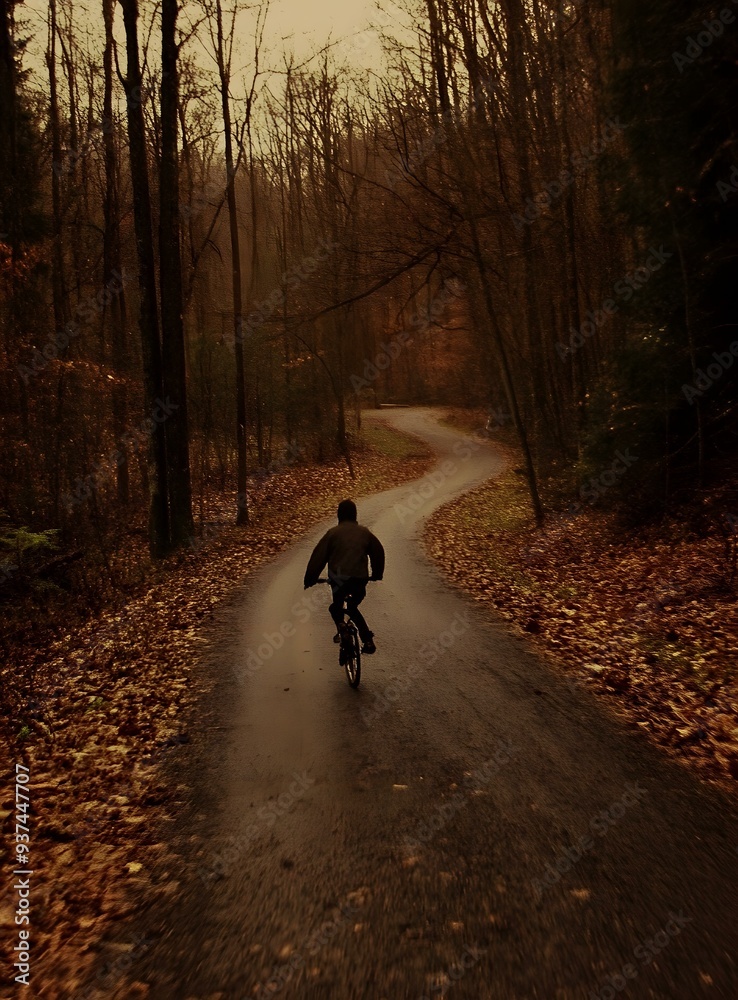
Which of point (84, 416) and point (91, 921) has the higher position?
point (84, 416)

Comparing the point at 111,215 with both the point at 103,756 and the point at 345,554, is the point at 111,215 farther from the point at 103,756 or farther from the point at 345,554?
the point at 103,756

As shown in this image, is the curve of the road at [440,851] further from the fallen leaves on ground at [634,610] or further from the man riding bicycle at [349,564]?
the man riding bicycle at [349,564]

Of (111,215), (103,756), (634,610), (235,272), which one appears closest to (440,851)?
(103,756)

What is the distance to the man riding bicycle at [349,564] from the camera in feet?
25.1

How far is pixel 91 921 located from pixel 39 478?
40.4 ft

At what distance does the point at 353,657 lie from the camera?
7641 mm

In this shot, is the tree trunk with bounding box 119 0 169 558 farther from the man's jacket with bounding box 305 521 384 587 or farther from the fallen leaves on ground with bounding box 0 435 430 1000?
the man's jacket with bounding box 305 521 384 587

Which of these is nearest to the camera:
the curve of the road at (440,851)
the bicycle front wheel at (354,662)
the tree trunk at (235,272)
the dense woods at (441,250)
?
the curve of the road at (440,851)

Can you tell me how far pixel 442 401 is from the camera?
54.1 m

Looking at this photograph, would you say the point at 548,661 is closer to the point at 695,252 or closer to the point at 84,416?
the point at 695,252

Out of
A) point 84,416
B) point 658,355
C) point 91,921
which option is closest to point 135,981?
point 91,921

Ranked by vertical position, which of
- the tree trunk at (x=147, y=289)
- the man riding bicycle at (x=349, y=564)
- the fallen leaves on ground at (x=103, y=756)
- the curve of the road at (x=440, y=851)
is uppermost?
the tree trunk at (x=147, y=289)

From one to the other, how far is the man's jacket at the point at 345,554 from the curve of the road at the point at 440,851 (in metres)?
1.34

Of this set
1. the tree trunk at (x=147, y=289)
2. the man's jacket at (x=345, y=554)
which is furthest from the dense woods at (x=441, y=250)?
the man's jacket at (x=345, y=554)
